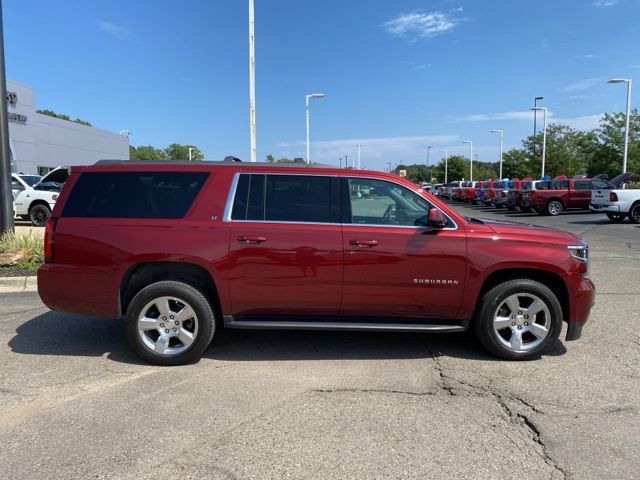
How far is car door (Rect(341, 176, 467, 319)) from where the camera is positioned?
4.79 meters

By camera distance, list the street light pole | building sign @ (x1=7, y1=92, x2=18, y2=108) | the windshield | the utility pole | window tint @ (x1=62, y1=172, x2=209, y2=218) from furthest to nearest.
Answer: building sign @ (x1=7, y1=92, x2=18, y2=108), the windshield, the street light pole, the utility pole, window tint @ (x1=62, y1=172, x2=209, y2=218)

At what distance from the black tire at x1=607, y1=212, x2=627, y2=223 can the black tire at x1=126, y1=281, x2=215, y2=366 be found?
785 inches

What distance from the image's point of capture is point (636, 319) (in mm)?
6457

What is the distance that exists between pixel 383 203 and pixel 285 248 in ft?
3.42

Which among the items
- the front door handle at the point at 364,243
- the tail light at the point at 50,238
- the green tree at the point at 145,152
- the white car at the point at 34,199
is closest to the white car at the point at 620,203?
the front door handle at the point at 364,243

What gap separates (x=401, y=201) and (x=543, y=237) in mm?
1369

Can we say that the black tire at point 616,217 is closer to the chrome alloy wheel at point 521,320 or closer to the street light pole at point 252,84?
the street light pole at point 252,84

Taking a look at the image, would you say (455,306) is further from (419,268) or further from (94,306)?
(94,306)

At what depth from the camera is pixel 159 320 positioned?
16.1ft

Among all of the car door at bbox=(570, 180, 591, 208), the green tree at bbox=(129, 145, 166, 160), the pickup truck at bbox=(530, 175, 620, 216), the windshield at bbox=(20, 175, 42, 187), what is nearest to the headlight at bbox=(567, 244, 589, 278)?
the windshield at bbox=(20, 175, 42, 187)

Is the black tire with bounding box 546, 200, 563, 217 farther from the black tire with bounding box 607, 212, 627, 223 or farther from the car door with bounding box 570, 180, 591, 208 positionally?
the black tire with bounding box 607, 212, 627, 223

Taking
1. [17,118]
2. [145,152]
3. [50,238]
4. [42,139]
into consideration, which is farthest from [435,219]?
[145,152]

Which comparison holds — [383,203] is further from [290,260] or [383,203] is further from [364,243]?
[290,260]

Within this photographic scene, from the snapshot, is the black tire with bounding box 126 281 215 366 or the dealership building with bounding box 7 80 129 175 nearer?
the black tire with bounding box 126 281 215 366
